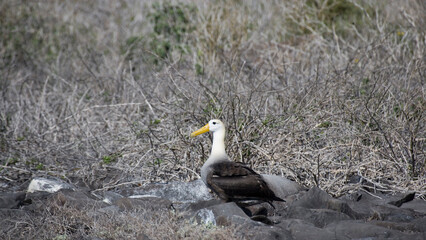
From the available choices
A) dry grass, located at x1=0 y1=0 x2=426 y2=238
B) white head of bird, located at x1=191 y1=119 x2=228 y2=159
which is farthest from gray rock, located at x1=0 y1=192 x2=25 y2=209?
white head of bird, located at x1=191 y1=119 x2=228 y2=159

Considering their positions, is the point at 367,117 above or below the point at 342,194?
above

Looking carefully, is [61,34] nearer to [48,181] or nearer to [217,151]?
[48,181]

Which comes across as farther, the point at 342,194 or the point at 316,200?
the point at 342,194

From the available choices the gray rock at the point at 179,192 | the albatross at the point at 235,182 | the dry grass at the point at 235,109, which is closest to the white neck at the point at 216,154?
the albatross at the point at 235,182

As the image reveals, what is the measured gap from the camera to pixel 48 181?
17.9ft

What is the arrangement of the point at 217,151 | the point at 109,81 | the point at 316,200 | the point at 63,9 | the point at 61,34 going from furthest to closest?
1. the point at 63,9
2. the point at 61,34
3. the point at 109,81
4. the point at 217,151
5. the point at 316,200

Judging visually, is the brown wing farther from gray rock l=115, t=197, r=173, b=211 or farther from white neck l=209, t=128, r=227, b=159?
gray rock l=115, t=197, r=173, b=211

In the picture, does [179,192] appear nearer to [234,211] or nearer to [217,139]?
[217,139]

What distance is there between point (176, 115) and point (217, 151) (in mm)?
1282

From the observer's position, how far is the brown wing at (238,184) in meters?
4.70

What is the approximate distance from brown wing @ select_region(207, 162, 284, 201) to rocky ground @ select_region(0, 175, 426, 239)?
103mm

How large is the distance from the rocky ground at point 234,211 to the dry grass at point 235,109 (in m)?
0.38

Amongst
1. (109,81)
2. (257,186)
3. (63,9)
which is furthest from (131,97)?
(63,9)

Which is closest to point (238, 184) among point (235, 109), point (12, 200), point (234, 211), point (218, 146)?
point (234, 211)
